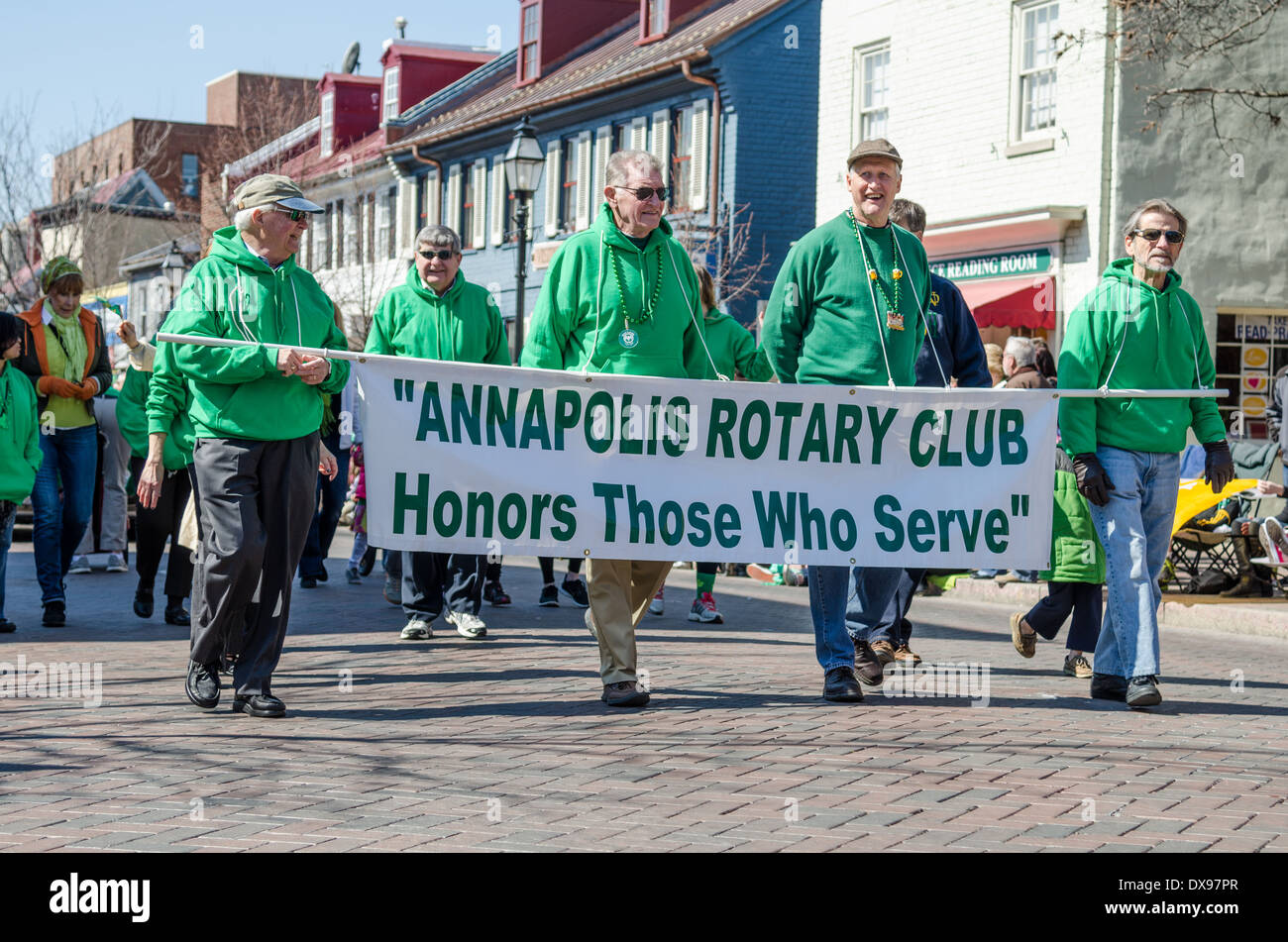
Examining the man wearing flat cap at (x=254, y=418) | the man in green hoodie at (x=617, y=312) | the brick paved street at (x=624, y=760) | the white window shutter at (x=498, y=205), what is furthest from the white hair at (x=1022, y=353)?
the white window shutter at (x=498, y=205)

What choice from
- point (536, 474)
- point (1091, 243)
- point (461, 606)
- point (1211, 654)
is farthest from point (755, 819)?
point (1091, 243)

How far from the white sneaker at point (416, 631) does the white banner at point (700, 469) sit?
2805 millimetres

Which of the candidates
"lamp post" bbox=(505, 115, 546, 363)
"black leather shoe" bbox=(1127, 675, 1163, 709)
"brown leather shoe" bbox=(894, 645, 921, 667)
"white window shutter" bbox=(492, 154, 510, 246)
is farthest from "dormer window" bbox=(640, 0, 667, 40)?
"black leather shoe" bbox=(1127, 675, 1163, 709)

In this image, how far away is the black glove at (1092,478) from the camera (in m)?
7.21

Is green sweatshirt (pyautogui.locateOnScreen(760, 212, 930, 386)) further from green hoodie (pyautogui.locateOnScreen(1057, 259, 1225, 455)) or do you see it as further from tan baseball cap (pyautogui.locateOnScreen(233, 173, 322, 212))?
tan baseball cap (pyautogui.locateOnScreen(233, 173, 322, 212))

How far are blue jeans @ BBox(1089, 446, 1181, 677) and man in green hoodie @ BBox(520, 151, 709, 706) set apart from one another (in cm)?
186

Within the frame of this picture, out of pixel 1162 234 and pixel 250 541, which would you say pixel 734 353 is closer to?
pixel 1162 234

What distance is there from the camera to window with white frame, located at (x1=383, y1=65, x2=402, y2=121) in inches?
1800

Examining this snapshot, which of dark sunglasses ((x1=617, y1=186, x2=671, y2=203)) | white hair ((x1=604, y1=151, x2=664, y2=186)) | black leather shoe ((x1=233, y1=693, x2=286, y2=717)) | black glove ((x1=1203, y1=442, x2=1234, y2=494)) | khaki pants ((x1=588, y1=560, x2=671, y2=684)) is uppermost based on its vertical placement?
white hair ((x1=604, y1=151, x2=664, y2=186))

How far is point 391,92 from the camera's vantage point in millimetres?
46188

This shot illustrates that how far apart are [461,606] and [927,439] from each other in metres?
3.62

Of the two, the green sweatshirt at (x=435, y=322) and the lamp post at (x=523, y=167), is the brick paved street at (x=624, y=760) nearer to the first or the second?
the green sweatshirt at (x=435, y=322)

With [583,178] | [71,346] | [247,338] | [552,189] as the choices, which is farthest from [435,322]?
[552,189]

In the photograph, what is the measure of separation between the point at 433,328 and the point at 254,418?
3046 mm
